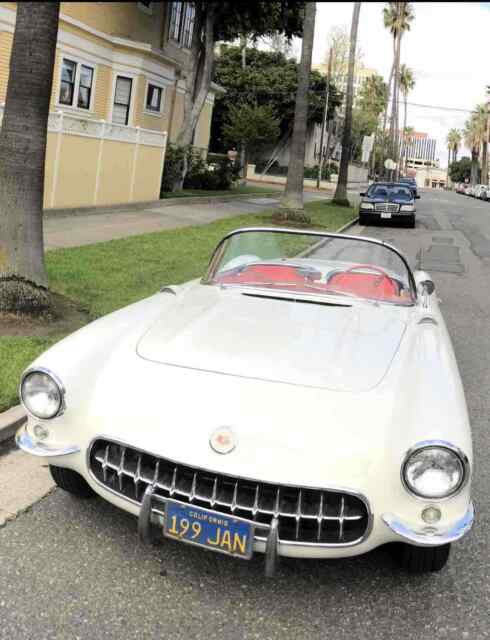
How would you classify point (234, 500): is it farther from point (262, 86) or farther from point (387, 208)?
point (262, 86)

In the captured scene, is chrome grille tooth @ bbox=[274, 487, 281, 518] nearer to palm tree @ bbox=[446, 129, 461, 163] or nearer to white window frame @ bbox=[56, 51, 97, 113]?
white window frame @ bbox=[56, 51, 97, 113]

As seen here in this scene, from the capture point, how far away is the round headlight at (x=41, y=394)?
2.90 m

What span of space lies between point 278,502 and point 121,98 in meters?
21.9

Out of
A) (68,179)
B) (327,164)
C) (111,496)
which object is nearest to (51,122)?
(68,179)

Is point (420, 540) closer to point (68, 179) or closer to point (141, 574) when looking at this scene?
point (141, 574)

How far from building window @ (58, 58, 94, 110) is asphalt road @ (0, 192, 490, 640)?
19.0m

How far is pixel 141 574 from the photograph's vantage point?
9.06ft

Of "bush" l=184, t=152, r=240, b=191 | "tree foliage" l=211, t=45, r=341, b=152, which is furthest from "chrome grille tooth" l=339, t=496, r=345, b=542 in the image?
"tree foliage" l=211, t=45, r=341, b=152

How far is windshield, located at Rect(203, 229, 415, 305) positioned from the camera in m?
4.27

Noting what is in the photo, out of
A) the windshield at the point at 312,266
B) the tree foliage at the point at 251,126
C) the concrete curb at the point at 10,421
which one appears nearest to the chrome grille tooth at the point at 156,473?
the concrete curb at the point at 10,421

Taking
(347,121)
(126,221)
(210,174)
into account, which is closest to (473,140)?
(347,121)

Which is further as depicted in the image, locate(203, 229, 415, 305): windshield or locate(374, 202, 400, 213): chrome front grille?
locate(374, 202, 400, 213): chrome front grille

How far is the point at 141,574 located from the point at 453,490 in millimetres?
1279

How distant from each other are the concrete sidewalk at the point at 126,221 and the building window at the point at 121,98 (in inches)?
181
